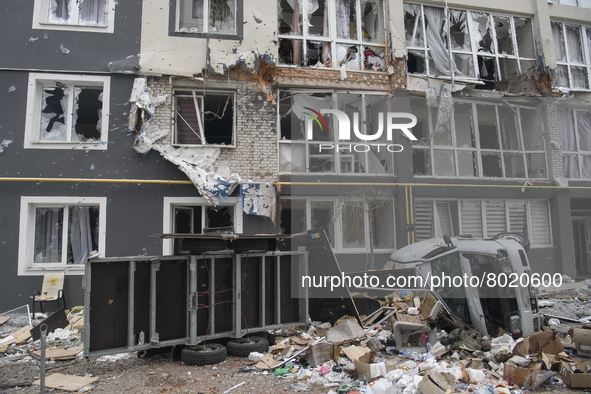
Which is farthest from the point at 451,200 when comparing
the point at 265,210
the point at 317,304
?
the point at 317,304

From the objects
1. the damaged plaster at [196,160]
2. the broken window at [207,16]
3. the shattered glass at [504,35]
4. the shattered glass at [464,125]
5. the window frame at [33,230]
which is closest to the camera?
the window frame at [33,230]

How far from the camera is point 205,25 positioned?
1057cm

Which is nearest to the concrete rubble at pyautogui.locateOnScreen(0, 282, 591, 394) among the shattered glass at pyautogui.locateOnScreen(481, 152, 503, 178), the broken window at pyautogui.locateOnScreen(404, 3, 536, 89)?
the shattered glass at pyautogui.locateOnScreen(481, 152, 503, 178)

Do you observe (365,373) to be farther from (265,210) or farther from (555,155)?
(555,155)

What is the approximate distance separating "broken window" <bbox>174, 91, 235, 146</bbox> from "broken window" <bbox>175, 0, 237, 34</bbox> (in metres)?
1.61

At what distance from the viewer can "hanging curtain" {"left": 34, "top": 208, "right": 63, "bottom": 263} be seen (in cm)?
956

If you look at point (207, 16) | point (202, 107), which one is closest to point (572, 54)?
point (207, 16)

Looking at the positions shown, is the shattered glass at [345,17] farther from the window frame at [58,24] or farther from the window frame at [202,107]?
the window frame at [58,24]

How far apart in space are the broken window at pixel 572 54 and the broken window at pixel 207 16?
10519 millimetres

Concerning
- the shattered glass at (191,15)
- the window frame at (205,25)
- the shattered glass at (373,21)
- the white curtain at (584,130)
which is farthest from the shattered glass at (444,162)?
the shattered glass at (191,15)

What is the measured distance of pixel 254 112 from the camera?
1060 cm

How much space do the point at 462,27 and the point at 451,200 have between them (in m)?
5.45

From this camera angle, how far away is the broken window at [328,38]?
11359 mm

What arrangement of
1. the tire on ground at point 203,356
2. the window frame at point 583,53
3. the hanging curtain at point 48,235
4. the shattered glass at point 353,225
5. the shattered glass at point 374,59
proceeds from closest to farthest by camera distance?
the tire on ground at point 203,356 → the hanging curtain at point 48,235 → the shattered glass at point 353,225 → the shattered glass at point 374,59 → the window frame at point 583,53
